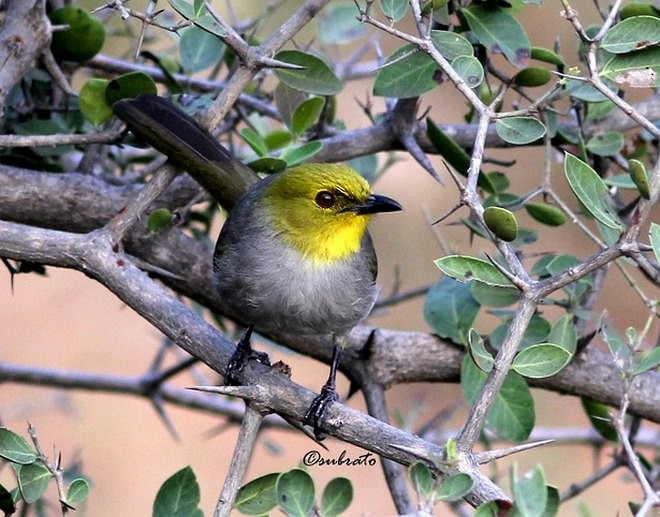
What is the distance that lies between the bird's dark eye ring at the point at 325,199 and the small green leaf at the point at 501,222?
4.60ft

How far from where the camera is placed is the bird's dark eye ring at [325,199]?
3693 millimetres

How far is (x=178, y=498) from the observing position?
2.50 metres

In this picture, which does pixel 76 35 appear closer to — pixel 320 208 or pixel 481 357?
pixel 320 208

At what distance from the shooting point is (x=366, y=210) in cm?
367

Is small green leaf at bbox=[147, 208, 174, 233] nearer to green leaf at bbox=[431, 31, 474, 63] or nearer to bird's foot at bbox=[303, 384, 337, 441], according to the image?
bird's foot at bbox=[303, 384, 337, 441]

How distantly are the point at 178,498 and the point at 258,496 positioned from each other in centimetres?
23

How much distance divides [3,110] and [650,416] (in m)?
2.51

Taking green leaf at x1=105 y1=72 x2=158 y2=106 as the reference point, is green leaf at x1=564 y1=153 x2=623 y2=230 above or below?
above

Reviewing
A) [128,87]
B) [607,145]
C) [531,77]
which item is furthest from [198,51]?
[607,145]

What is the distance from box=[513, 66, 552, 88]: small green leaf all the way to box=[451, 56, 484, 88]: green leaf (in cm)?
70

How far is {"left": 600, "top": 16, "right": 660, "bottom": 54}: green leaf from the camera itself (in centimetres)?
256

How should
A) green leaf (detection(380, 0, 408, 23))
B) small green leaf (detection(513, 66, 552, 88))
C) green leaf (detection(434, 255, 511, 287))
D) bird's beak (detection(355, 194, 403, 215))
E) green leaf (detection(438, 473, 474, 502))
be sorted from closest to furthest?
1. green leaf (detection(438, 473, 474, 502))
2. green leaf (detection(434, 255, 511, 287))
3. green leaf (detection(380, 0, 408, 23))
4. small green leaf (detection(513, 66, 552, 88))
5. bird's beak (detection(355, 194, 403, 215))

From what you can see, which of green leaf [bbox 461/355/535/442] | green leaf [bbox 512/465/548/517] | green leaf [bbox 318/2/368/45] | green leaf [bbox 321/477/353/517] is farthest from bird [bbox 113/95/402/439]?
green leaf [bbox 512/465/548/517]

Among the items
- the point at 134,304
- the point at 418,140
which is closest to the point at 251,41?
the point at 418,140
